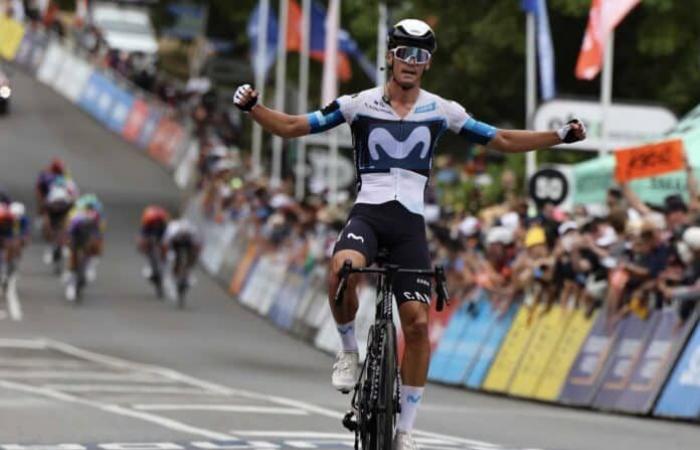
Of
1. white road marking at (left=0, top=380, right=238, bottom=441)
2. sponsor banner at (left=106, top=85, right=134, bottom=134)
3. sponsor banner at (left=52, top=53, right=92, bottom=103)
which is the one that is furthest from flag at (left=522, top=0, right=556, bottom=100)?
sponsor banner at (left=52, top=53, right=92, bottom=103)

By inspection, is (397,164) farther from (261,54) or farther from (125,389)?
(261,54)

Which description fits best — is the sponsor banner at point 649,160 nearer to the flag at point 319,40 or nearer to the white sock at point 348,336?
the white sock at point 348,336

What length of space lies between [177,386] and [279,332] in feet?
38.8

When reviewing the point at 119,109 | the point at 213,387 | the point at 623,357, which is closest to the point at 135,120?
the point at 119,109

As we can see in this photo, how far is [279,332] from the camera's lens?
114 ft

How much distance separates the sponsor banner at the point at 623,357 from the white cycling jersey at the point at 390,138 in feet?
27.8

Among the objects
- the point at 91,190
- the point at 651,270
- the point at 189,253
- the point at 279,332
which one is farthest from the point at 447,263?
the point at 91,190

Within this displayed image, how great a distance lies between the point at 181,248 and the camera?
1467 inches

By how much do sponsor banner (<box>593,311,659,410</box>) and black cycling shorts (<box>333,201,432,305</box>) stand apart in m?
8.53

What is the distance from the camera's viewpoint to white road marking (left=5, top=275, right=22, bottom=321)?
112 ft

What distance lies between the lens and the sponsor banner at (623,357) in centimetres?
2061

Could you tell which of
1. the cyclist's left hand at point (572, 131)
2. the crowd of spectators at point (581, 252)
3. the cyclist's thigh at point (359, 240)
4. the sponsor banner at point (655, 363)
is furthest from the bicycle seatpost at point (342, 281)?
the sponsor banner at point (655, 363)

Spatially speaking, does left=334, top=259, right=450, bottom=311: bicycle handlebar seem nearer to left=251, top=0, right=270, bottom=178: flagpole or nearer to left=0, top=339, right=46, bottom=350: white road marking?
left=0, top=339, right=46, bottom=350: white road marking

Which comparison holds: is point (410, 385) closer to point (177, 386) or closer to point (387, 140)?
point (387, 140)
